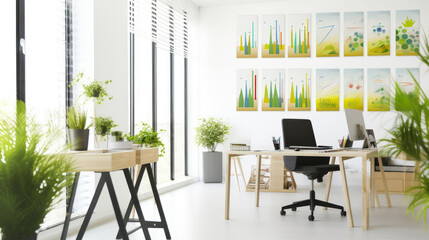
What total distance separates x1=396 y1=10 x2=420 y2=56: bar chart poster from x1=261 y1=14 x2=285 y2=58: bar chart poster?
169cm

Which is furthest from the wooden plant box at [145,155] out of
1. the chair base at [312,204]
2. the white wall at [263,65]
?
the white wall at [263,65]

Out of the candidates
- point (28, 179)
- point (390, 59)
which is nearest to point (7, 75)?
point (28, 179)

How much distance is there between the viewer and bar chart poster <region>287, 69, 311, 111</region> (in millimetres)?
7207

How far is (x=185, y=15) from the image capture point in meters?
7.23

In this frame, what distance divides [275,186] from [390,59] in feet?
8.45

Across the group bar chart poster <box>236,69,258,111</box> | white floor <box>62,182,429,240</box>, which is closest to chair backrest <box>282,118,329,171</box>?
white floor <box>62,182,429,240</box>

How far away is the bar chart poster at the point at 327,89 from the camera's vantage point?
7105 mm

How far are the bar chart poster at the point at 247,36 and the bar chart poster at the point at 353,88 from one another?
144 centimetres

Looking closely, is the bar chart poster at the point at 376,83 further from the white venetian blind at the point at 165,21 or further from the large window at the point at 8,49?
the large window at the point at 8,49

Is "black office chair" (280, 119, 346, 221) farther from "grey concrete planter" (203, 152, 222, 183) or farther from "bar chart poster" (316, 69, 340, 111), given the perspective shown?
"grey concrete planter" (203, 152, 222, 183)

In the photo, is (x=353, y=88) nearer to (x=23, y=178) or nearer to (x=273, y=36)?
(x=273, y=36)

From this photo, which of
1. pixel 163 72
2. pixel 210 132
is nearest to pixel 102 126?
pixel 163 72

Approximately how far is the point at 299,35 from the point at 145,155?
173 inches

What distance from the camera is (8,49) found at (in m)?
3.50
